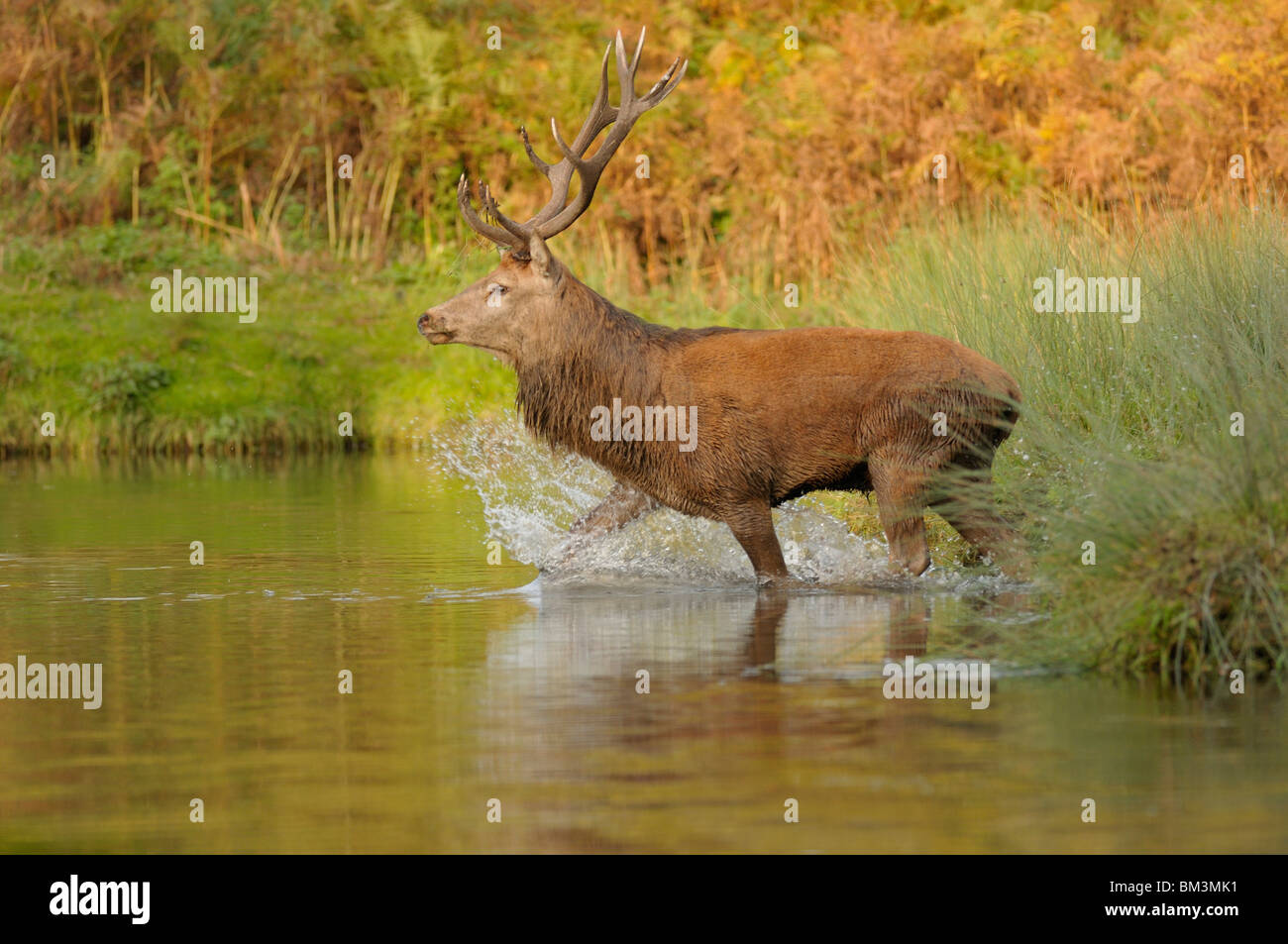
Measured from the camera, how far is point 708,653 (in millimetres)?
9758

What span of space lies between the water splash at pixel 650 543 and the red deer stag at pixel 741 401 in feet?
1.37

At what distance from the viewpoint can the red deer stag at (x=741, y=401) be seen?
36.9 ft

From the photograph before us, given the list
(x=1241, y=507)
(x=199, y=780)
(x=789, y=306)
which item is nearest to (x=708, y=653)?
(x=1241, y=507)

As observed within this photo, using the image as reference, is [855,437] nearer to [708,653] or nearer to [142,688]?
[708,653]

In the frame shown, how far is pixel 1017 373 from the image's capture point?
12.8 metres

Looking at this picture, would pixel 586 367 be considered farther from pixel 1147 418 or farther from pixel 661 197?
pixel 661 197

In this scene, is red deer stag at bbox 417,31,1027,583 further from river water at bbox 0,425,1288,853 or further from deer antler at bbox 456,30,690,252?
river water at bbox 0,425,1288,853

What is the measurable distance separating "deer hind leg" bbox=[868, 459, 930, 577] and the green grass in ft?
1.78

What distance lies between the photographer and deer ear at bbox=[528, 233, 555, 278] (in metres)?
11.9

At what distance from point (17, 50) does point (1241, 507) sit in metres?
25.1

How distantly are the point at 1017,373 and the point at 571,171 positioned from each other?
2996 mm
